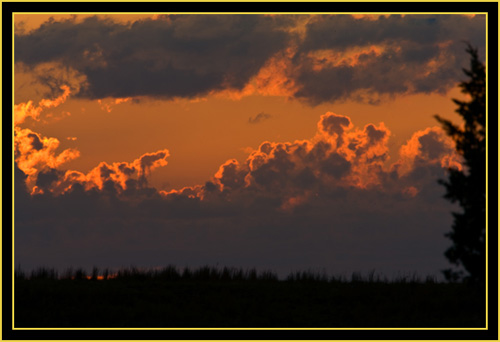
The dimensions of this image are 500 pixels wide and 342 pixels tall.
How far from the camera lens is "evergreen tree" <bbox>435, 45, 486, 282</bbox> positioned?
23344 mm

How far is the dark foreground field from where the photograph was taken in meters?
24.3

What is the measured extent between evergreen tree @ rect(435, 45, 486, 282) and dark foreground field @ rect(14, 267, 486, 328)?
2288mm

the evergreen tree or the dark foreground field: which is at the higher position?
the evergreen tree

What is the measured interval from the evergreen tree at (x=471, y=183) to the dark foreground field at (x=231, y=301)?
2.29 metres

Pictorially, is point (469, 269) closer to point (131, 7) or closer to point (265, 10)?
point (265, 10)

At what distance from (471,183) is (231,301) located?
961cm

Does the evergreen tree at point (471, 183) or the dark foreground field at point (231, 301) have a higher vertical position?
the evergreen tree at point (471, 183)

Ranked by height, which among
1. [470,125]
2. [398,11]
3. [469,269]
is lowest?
[469,269]

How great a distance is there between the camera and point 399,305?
86.2ft

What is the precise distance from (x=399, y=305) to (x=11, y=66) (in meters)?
16.0

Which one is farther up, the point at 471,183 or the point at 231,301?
the point at 471,183

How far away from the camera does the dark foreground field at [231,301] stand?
24.3 m

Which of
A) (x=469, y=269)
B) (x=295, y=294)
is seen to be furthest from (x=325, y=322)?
(x=469, y=269)

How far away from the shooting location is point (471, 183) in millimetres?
23609
